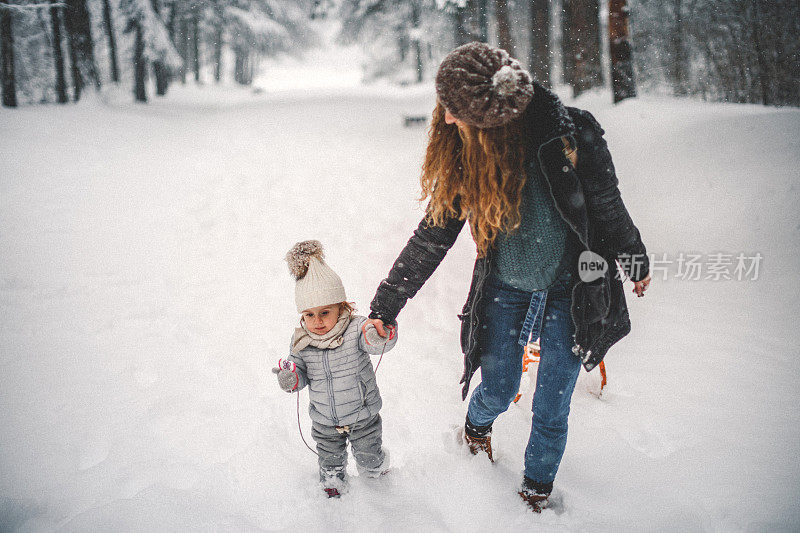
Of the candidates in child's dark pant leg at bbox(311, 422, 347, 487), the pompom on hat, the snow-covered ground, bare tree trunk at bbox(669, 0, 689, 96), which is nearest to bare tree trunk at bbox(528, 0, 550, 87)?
bare tree trunk at bbox(669, 0, 689, 96)

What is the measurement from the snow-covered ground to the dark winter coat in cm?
106

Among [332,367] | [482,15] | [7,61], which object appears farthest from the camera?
Answer: [482,15]

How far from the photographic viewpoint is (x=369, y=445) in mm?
2549

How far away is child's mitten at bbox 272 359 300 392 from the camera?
225cm

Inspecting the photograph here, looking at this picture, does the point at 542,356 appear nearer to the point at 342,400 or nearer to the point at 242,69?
the point at 342,400

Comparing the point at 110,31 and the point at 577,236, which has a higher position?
the point at 110,31

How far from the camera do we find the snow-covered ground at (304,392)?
249 cm

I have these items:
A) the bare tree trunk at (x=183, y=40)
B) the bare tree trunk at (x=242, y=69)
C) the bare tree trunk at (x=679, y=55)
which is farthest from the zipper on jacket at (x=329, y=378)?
the bare tree trunk at (x=242, y=69)

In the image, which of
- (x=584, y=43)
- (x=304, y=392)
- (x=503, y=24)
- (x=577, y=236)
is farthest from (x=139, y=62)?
(x=577, y=236)

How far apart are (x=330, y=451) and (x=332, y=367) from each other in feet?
1.79

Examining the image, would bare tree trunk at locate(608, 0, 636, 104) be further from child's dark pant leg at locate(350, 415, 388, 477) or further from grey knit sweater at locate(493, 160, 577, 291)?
child's dark pant leg at locate(350, 415, 388, 477)

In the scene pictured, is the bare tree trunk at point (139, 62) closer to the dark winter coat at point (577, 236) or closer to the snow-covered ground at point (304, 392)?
the snow-covered ground at point (304, 392)

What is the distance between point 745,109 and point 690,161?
8.19ft

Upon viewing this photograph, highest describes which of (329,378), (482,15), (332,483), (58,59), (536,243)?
(482,15)
